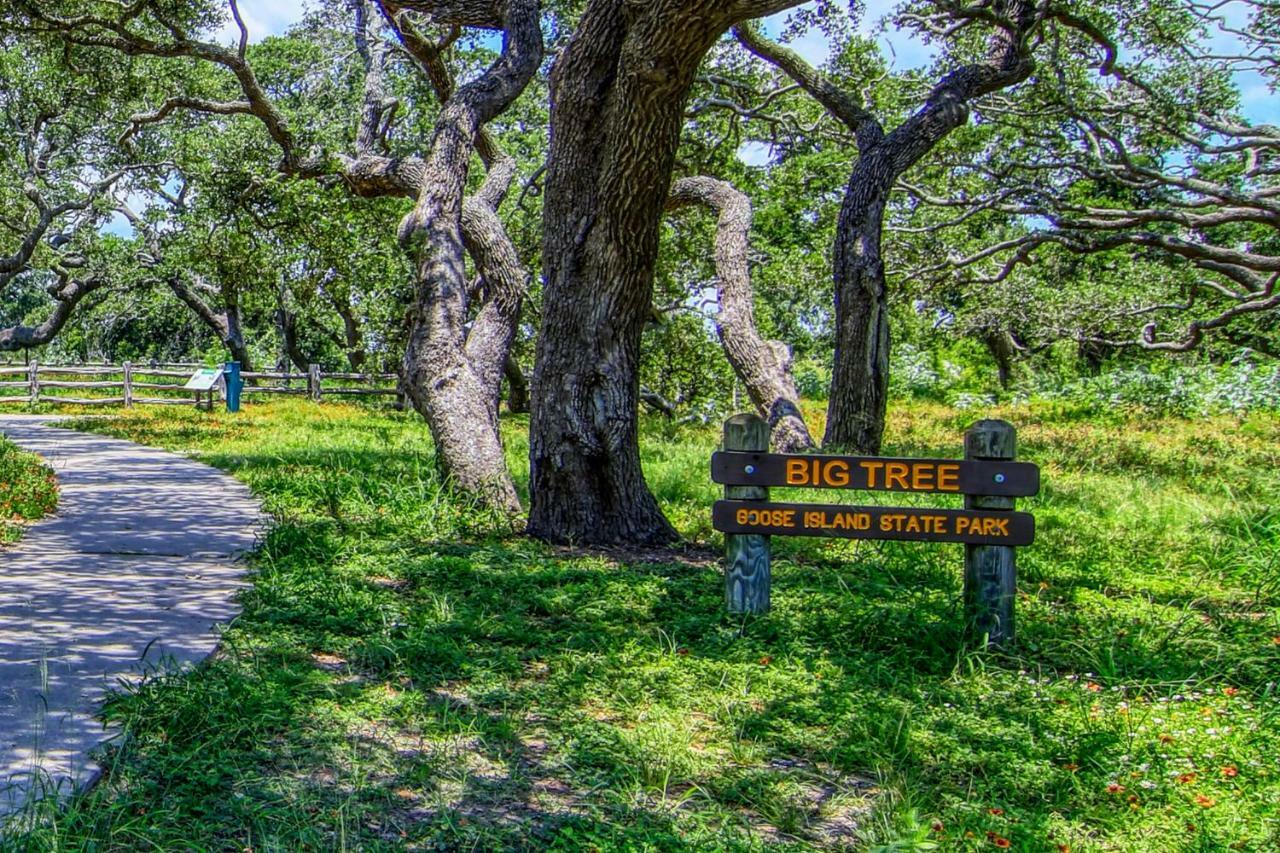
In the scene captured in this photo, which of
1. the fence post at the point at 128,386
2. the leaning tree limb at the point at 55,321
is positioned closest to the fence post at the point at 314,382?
the fence post at the point at 128,386

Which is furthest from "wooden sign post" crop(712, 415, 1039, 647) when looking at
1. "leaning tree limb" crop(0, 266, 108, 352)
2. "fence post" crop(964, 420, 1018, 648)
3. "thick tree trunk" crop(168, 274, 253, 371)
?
"thick tree trunk" crop(168, 274, 253, 371)

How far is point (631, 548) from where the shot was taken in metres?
6.90

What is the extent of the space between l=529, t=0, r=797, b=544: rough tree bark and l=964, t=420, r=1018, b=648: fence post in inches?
102

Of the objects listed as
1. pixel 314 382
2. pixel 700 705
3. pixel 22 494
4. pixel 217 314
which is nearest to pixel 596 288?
pixel 700 705

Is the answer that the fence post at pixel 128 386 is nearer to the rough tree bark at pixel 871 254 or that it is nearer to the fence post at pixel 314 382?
the fence post at pixel 314 382

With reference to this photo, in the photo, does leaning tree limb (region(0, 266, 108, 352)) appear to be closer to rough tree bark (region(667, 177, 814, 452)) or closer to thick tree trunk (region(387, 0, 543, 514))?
rough tree bark (region(667, 177, 814, 452))

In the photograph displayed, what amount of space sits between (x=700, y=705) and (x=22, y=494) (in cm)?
670

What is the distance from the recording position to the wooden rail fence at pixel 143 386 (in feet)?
76.6

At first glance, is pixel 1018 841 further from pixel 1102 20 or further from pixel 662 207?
pixel 1102 20

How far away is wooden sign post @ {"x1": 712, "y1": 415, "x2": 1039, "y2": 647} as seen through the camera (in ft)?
16.0

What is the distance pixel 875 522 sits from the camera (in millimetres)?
5074

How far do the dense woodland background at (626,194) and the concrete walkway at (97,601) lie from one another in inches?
84.3

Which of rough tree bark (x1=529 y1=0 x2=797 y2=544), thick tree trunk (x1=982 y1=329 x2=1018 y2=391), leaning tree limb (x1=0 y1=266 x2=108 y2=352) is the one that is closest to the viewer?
rough tree bark (x1=529 y1=0 x2=797 y2=544)

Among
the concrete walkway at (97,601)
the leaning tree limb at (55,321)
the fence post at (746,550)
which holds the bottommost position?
the concrete walkway at (97,601)
